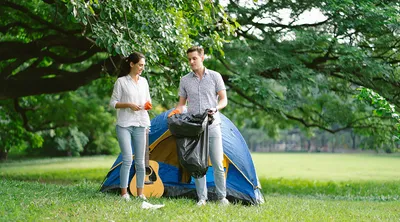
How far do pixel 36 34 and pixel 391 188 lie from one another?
9704 mm

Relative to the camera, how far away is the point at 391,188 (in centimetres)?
1367

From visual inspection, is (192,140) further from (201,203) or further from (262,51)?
(262,51)

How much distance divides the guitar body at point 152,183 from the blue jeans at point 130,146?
0.91 metres

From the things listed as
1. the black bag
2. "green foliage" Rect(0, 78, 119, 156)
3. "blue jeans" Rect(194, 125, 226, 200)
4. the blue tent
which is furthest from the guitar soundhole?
"green foliage" Rect(0, 78, 119, 156)

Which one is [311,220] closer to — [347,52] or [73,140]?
[347,52]

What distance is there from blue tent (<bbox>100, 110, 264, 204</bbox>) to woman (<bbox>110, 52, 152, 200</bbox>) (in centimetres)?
119

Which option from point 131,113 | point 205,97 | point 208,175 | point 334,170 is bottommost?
point 334,170

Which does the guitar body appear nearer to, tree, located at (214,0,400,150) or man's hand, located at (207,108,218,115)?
man's hand, located at (207,108,218,115)

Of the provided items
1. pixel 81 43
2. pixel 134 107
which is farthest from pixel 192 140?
pixel 81 43

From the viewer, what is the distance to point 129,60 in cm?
613

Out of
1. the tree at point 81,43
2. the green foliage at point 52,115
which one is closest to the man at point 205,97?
the tree at point 81,43

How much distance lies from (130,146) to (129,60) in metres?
0.98

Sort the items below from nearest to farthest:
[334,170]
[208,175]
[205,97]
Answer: [205,97]
[208,175]
[334,170]

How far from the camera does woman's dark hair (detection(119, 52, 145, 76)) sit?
6.05 metres
